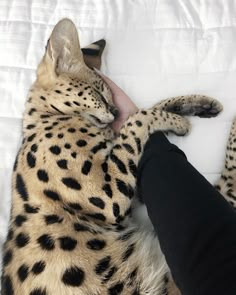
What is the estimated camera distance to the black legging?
0.96 meters

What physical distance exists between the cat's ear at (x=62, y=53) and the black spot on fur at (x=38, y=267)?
659 millimetres

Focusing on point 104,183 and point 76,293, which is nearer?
point 76,293

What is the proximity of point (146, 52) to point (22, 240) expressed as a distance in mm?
923

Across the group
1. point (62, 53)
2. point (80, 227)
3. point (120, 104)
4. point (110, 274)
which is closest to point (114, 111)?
point (120, 104)

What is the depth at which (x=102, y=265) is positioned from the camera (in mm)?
1230

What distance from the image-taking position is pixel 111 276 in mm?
1215

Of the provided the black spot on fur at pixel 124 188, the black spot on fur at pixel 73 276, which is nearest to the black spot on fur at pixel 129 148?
the black spot on fur at pixel 124 188

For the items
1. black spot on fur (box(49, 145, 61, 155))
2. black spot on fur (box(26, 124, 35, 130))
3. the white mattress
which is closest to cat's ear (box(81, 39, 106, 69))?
the white mattress

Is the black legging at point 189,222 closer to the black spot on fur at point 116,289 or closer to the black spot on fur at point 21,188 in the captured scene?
the black spot on fur at point 116,289

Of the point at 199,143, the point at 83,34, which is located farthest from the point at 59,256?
the point at 83,34

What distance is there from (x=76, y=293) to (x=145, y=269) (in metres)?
0.22

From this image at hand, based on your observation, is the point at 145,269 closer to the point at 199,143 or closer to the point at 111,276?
the point at 111,276

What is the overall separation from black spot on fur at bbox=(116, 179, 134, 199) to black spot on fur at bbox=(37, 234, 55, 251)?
10.6 inches

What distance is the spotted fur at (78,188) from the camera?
1.20 metres
